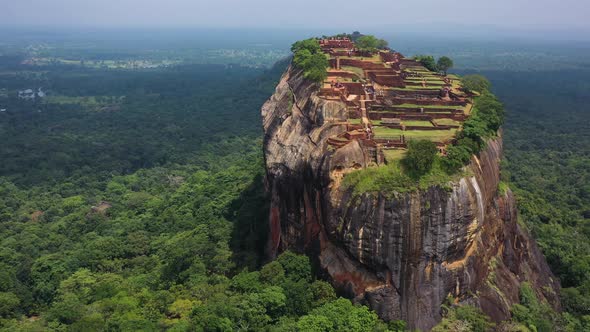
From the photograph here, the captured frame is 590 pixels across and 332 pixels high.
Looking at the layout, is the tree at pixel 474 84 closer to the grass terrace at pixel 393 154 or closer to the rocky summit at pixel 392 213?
the rocky summit at pixel 392 213

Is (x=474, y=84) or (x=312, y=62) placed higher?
(x=312, y=62)

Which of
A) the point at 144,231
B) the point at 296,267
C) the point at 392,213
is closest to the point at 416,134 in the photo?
the point at 392,213

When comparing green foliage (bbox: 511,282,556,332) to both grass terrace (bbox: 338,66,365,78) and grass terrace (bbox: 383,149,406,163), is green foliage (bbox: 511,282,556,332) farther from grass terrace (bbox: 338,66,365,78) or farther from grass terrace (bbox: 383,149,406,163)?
grass terrace (bbox: 338,66,365,78)

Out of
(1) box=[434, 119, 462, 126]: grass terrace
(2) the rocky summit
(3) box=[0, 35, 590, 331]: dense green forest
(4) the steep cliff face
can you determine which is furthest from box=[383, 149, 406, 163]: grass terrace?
(3) box=[0, 35, 590, 331]: dense green forest

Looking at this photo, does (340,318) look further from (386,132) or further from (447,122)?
(447,122)

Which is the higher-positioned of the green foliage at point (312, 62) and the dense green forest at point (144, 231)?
the green foliage at point (312, 62)

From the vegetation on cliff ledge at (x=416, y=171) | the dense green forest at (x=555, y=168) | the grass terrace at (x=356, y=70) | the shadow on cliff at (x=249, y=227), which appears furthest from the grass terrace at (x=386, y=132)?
the dense green forest at (x=555, y=168)
